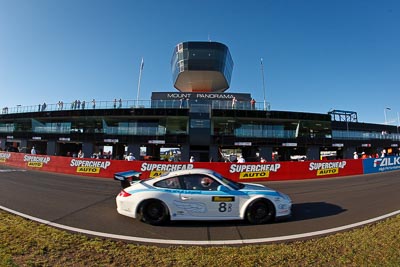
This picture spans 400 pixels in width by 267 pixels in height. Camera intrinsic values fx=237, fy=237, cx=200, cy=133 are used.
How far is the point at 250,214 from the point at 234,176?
967 centimetres

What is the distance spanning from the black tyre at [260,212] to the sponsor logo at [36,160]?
1903 centimetres

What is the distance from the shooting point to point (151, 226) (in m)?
5.38

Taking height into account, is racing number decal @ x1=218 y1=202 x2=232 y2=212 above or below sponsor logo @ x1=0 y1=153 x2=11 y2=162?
below

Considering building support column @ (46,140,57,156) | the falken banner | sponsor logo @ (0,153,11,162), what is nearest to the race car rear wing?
the falken banner

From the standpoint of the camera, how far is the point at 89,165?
17.0 metres

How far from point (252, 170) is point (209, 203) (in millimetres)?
10424

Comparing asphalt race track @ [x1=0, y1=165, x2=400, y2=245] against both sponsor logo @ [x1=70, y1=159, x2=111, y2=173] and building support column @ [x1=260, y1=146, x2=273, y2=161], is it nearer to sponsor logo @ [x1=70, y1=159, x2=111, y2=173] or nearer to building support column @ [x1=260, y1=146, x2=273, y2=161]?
sponsor logo @ [x1=70, y1=159, x2=111, y2=173]

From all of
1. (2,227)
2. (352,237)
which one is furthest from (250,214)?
(2,227)

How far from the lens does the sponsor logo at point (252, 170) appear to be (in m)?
15.2

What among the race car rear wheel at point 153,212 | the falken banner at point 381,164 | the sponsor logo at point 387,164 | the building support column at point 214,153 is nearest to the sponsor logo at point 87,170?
the race car rear wheel at point 153,212

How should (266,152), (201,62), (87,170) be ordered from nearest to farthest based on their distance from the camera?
(87,170), (266,152), (201,62)

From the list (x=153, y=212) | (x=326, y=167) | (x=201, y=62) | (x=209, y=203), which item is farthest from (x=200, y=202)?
(x=201, y=62)

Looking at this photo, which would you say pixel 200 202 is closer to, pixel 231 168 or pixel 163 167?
pixel 231 168

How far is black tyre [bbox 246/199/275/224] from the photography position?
18.2 feet
